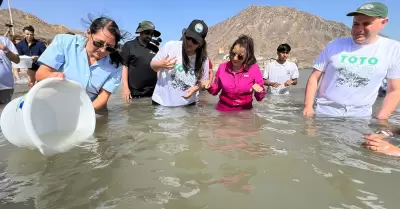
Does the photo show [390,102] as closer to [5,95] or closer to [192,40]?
[192,40]

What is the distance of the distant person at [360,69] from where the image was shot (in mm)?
3529

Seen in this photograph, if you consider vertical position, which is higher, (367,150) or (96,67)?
(96,67)

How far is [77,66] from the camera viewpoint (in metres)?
3.46

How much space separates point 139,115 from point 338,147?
8.86 ft

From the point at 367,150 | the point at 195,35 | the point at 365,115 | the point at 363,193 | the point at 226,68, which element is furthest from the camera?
the point at 226,68

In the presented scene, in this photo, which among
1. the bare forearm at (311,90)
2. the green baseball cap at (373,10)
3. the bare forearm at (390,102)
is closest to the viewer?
the green baseball cap at (373,10)

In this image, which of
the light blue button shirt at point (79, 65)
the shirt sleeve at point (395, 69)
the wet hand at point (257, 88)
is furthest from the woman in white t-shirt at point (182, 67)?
the shirt sleeve at point (395, 69)

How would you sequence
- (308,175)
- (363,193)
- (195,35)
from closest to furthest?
(363,193) → (308,175) → (195,35)

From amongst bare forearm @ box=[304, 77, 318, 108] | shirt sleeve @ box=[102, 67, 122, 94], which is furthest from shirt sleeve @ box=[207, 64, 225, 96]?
shirt sleeve @ box=[102, 67, 122, 94]

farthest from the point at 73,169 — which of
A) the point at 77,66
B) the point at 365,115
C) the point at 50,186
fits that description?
the point at 365,115

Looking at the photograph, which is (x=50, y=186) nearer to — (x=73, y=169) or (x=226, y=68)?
(x=73, y=169)

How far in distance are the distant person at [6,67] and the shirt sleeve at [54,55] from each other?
7.48 ft

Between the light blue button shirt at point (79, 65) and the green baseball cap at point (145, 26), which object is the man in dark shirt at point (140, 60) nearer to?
the green baseball cap at point (145, 26)

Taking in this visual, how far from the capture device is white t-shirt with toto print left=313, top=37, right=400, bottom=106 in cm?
360
